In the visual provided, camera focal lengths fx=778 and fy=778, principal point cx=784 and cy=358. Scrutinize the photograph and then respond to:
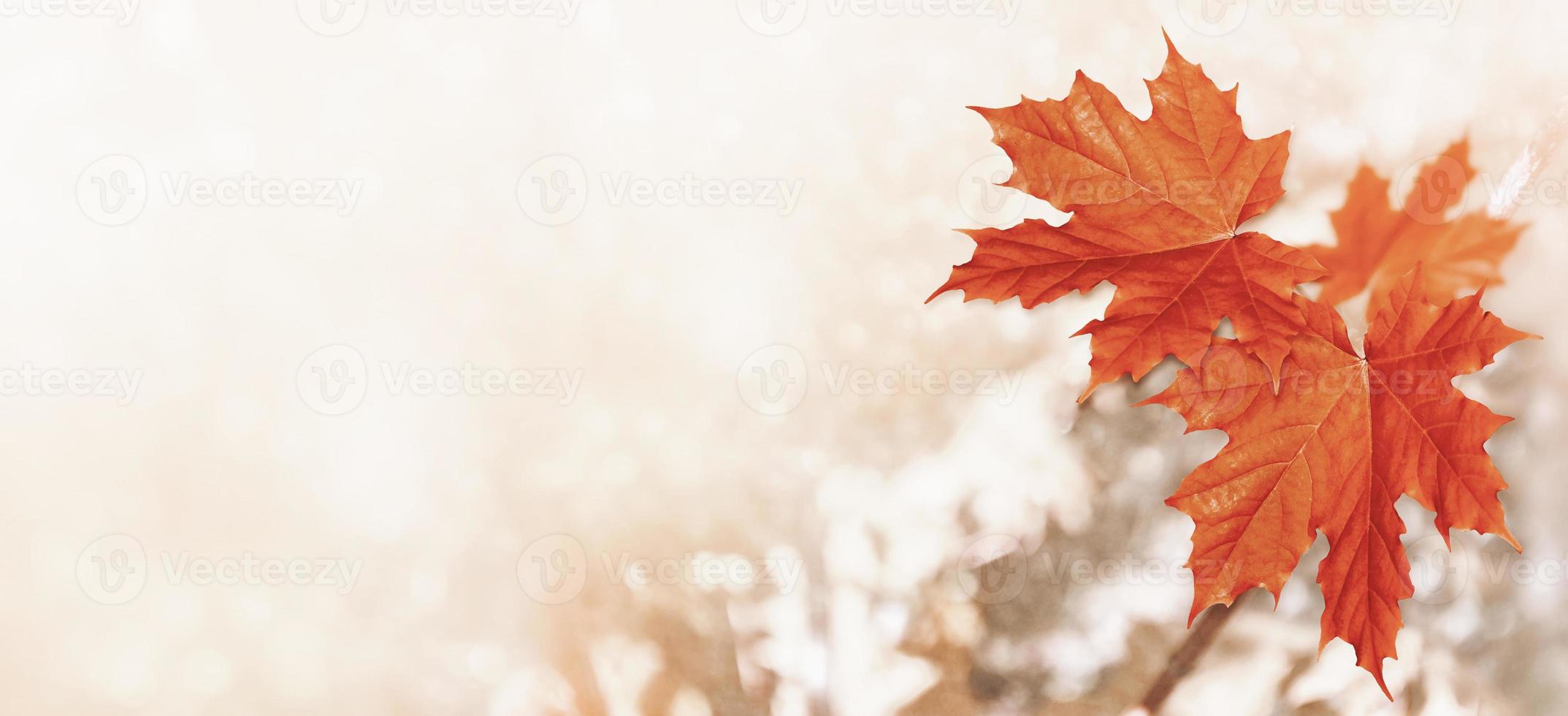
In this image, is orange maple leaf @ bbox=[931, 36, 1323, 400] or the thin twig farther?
the thin twig

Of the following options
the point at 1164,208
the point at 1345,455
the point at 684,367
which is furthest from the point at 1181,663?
the point at 684,367

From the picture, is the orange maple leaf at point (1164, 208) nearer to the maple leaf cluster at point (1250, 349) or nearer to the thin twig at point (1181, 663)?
the maple leaf cluster at point (1250, 349)

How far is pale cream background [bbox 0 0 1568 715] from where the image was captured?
873 millimetres

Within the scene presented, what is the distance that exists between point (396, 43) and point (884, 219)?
0.59m

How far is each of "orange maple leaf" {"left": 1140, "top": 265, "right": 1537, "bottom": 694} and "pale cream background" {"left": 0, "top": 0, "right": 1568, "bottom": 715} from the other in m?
0.08

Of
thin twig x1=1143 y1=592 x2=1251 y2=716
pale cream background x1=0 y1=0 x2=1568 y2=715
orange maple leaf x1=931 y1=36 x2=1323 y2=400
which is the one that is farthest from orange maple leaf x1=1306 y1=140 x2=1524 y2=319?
thin twig x1=1143 y1=592 x2=1251 y2=716

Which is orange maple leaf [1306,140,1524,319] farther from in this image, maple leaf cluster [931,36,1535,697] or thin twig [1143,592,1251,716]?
thin twig [1143,592,1251,716]

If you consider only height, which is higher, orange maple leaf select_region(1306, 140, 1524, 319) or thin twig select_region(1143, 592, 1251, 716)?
orange maple leaf select_region(1306, 140, 1524, 319)

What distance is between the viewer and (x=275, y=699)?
88cm

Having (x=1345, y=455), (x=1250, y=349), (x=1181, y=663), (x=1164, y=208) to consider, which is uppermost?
(x=1164, y=208)

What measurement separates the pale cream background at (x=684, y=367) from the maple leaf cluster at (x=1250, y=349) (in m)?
0.08

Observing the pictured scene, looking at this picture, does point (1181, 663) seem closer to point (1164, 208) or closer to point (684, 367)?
point (1164, 208)

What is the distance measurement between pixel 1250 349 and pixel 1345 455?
0.47 feet

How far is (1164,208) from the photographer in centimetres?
78
